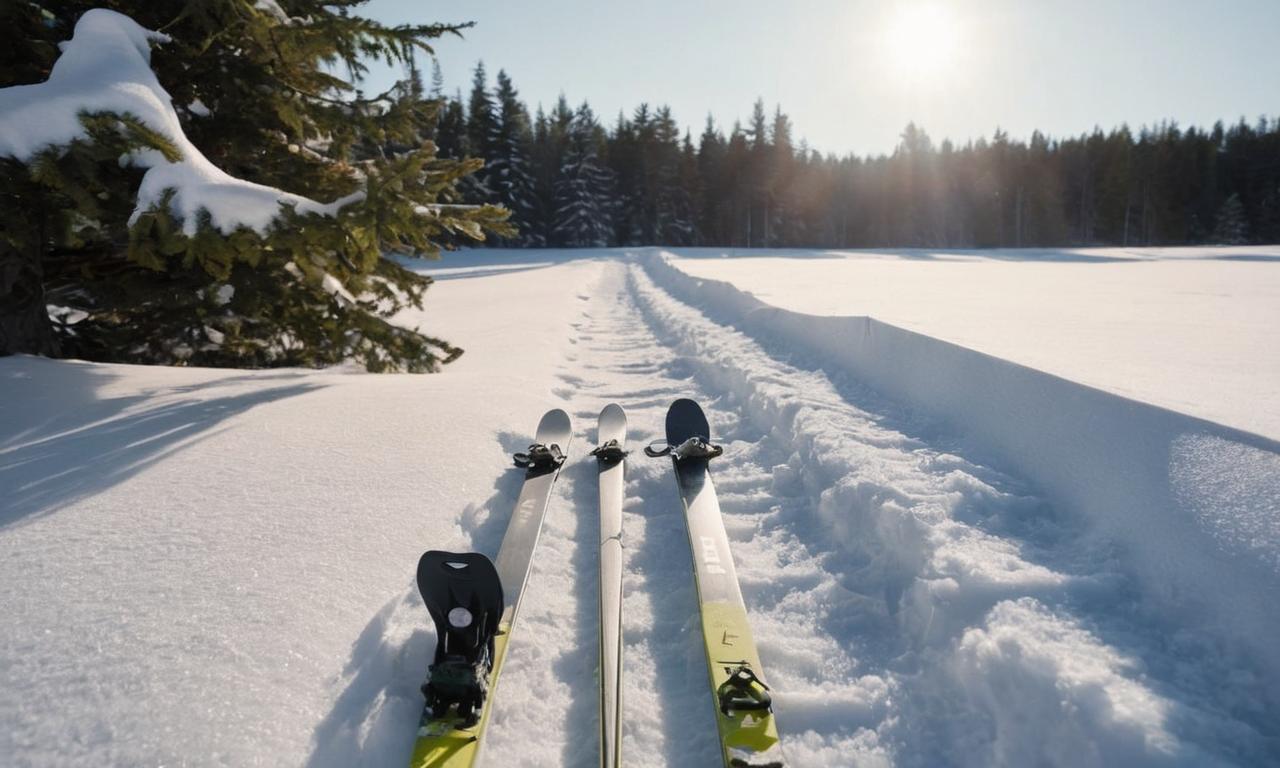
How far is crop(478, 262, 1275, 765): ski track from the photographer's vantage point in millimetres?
1796

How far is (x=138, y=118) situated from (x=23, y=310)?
259 cm

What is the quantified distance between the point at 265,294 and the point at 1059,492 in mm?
5778

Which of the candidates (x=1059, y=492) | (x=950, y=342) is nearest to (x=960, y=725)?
(x=1059, y=492)

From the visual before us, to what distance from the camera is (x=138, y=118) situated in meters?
3.56

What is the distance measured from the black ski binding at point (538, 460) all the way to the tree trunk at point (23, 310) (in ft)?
13.3

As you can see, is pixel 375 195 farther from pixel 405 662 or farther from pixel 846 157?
pixel 846 157

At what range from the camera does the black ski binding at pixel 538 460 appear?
13.1 feet

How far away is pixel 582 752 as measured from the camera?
6.61 feet

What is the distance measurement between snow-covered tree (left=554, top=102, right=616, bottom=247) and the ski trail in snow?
1920 inches

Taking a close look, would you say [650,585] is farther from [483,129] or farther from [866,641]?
[483,129]

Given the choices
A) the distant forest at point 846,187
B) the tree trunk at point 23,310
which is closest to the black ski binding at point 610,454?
the tree trunk at point 23,310

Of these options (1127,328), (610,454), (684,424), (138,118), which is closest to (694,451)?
(684,424)

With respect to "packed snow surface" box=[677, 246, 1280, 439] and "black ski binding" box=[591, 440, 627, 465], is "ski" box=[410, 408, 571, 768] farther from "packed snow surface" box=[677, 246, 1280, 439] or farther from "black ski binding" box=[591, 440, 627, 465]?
"packed snow surface" box=[677, 246, 1280, 439]

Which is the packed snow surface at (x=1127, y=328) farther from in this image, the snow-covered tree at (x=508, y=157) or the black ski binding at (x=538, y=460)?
the snow-covered tree at (x=508, y=157)
